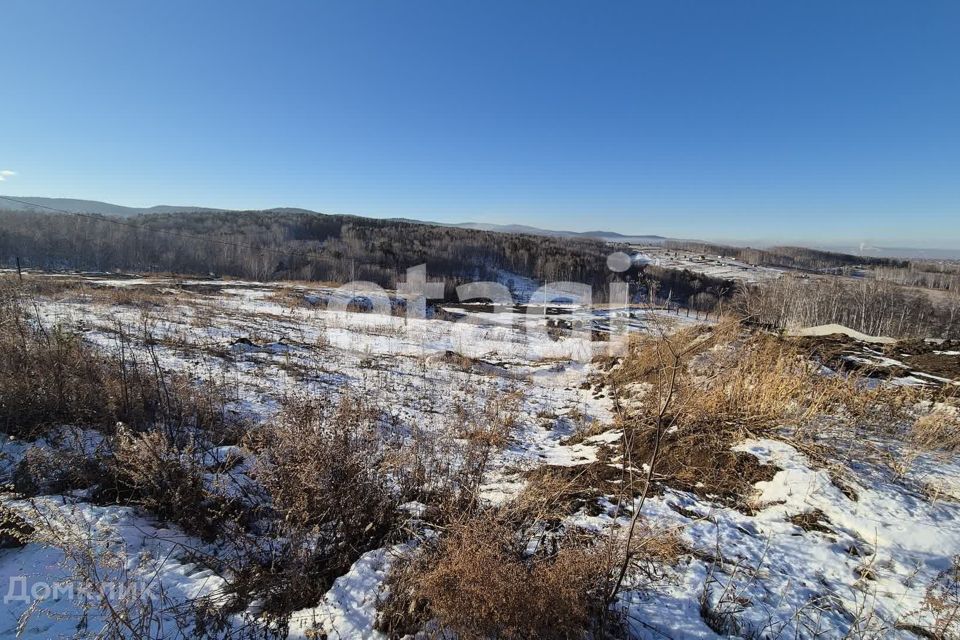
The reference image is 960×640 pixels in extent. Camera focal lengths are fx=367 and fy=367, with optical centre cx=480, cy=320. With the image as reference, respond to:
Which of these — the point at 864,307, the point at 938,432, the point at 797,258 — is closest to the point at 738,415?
the point at 938,432

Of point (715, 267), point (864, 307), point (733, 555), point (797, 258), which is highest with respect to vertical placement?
point (797, 258)

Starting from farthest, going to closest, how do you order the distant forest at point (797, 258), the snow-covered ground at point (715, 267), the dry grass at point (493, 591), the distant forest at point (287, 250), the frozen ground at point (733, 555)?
the distant forest at point (797, 258) → the snow-covered ground at point (715, 267) → the distant forest at point (287, 250) → the frozen ground at point (733, 555) → the dry grass at point (493, 591)

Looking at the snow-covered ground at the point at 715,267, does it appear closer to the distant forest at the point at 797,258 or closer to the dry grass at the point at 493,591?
the distant forest at the point at 797,258

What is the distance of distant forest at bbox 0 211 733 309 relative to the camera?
182 feet

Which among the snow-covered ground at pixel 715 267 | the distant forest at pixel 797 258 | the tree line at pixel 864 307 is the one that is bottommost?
the tree line at pixel 864 307

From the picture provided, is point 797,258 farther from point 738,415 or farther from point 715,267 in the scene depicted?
point 738,415

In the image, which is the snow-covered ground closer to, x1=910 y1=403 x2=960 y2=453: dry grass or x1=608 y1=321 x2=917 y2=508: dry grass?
x1=608 y1=321 x2=917 y2=508: dry grass

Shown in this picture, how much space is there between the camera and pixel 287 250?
214 feet

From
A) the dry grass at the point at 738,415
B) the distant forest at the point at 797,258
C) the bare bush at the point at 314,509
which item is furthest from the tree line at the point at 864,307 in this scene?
the distant forest at the point at 797,258

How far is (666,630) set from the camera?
1.78 metres

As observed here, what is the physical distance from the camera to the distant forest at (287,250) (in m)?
55.5

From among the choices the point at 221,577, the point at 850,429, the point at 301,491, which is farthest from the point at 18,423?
the point at 850,429

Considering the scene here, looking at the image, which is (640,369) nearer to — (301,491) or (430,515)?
(430,515)

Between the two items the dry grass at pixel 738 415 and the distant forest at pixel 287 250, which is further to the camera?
the distant forest at pixel 287 250
